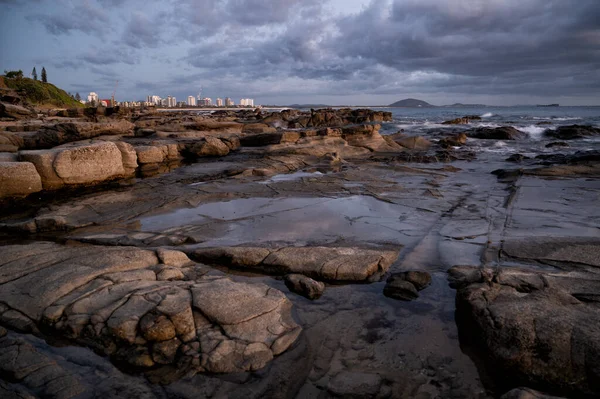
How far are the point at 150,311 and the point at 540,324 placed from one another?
338 centimetres

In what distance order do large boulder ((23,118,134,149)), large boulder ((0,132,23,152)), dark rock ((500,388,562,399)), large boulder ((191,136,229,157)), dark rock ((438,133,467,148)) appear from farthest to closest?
dark rock ((438,133,467,148)), large boulder ((191,136,229,157)), large boulder ((23,118,134,149)), large boulder ((0,132,23,152)), dark rock ((500,388,562,399))

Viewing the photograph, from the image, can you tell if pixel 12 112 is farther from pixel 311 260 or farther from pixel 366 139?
pixel 311 260

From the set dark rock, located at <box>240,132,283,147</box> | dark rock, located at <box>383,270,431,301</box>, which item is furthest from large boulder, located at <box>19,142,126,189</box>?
dark rock, located at <box>383,270,431,301</box>

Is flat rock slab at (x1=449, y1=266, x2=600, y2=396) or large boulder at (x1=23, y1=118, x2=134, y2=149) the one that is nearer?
flat rock slab at (x1=449, y1=266, x2=600, y2=396)

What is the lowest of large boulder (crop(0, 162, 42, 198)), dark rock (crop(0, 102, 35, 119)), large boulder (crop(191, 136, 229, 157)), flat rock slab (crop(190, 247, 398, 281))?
flat rock slab (crop(190, 247, 398, 281))

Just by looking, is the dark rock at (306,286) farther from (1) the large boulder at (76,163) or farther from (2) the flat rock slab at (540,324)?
(1) the large boulder at (76,163)

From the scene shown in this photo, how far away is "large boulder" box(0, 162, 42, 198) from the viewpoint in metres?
7.55

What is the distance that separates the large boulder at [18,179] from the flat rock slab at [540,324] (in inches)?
338

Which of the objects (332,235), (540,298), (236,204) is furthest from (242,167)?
(540,298)

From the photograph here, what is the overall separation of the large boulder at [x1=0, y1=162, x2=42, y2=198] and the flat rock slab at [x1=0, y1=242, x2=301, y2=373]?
4.22 metres

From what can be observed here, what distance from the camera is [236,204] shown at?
804 cm

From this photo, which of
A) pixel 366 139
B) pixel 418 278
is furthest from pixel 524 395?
pixel 366 139

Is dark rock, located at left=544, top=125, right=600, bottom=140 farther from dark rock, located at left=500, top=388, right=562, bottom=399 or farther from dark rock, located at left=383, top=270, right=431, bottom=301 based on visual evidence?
dark rock, located at left=500, top=388, right=562, bottom=399

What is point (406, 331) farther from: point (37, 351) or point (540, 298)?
point (37, 351)
